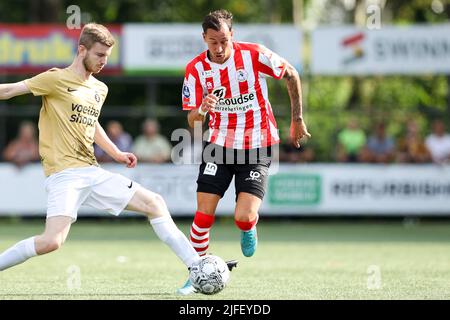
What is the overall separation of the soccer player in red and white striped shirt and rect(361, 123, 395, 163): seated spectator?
9.98 meters

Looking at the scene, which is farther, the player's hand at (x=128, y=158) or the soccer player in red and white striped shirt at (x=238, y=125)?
the soccer player in red and white striped shirt at (x=238, y=125)

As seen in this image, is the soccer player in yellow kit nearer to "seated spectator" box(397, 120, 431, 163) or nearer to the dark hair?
the dark hair

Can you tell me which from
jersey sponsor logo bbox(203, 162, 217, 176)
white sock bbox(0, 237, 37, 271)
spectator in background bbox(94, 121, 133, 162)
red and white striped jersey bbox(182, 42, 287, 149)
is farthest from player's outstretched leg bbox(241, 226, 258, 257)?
→ spectator in background bbox(94, 121, 133, 162)

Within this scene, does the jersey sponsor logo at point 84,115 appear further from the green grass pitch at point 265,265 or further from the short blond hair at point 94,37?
the green grass pitch at point 265,265

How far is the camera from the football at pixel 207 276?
7355mm

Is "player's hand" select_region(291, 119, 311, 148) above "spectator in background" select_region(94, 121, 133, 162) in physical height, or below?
above

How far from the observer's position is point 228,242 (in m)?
14.0

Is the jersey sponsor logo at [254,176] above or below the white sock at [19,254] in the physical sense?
above

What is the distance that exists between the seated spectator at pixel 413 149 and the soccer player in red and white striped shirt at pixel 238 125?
33.3ft

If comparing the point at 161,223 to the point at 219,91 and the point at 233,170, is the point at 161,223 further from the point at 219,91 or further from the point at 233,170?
the point at 219,91

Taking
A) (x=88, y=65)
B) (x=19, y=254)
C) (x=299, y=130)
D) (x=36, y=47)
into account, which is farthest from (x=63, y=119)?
(x=36, y=47)

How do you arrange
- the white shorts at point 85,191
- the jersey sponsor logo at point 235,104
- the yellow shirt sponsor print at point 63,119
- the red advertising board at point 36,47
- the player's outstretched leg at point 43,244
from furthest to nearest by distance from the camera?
the red advertising board at point 36,47
the jersey sponsor logo at point 235,104
the yellow shirt sponsor print at point 63,119
the white shorts at point 85,191
the player's outstretched leg at point 43,244

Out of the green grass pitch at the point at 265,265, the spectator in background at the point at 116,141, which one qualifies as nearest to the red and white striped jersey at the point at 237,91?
the green grass pitch at the point at 265,265

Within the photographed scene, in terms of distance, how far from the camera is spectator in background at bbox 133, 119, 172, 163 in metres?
18.1
